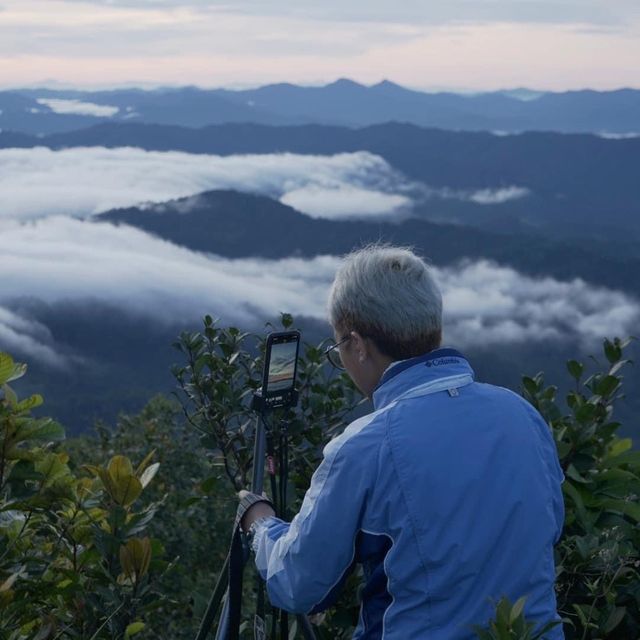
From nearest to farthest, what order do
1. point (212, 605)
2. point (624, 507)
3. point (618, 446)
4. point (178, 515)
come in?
point (212, 605), point (624, 507), point (618, 446), point (178, 515)

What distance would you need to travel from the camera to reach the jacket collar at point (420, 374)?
1956 millimetres

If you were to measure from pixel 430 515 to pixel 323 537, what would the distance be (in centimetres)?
22

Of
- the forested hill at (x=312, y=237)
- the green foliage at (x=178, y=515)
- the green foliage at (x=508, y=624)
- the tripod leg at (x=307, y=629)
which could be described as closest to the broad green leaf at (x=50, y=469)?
the tripod leg at (x=307, y=629)

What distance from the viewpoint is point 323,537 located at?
6.15ft

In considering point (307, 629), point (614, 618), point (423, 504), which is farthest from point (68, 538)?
point (614, 618)

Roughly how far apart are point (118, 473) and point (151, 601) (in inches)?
14.1

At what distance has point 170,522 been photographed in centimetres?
820

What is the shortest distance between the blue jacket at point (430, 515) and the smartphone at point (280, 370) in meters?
0.50

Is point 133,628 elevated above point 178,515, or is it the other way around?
point 133,628

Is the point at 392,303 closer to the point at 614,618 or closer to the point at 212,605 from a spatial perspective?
the point at 212,605

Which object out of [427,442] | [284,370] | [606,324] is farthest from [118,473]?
[606,324]

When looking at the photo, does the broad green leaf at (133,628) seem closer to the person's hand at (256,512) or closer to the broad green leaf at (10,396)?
the person's hand at (256,512)

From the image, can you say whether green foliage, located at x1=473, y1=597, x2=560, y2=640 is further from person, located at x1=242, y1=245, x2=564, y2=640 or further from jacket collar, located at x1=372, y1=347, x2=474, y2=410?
jacket collar, located at x1=372, y1=347, x2=474, y2=410

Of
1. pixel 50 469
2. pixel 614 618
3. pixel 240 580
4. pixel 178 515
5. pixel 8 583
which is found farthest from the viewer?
pixel 178 515
